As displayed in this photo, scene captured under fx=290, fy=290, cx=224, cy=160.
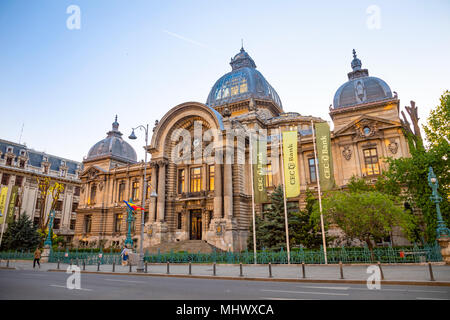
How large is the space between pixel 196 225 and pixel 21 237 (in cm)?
2415

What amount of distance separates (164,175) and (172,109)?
28.5 feet

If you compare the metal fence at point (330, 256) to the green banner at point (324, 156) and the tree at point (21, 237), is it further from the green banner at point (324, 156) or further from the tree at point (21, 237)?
the tree at point (21, 237)

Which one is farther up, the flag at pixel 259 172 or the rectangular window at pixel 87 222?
the flag at pixel 259 172

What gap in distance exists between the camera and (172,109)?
37969 millimetres

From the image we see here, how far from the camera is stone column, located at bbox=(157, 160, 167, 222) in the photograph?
35.8 m

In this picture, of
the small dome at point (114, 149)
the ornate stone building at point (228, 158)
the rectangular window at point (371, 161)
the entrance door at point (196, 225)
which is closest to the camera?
the rectangular window at point (371, 161)

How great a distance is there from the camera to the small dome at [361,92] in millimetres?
34219

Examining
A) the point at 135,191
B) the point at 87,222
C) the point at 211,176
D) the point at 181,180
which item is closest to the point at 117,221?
the point at 135,191

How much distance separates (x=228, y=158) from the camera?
109 feet

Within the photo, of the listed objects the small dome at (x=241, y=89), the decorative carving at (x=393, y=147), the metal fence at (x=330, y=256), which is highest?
the small dome at (x=241, y=89)

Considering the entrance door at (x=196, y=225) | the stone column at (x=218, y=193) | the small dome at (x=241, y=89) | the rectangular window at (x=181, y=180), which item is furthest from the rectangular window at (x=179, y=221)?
the small dome at (x=241, y=89)

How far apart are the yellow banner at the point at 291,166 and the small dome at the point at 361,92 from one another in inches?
599

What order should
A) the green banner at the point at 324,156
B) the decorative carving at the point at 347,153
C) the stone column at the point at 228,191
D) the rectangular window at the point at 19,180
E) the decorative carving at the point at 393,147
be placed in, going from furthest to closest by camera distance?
the rectangular window at the point at 19,180 < the decorative carving at the point at 347,153 < the stone column at the point at 228,191 < the decorative carving at the point at 393,147 < the green banner at the point at 324,156
